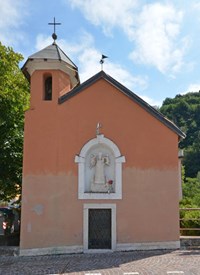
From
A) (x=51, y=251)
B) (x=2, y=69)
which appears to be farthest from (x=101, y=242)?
(x=2, y=69)

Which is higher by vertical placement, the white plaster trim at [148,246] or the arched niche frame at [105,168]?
the arched niche frame at [105,168]

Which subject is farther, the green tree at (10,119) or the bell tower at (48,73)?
the green tree at (10,119)

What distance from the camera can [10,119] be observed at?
16.2 meters

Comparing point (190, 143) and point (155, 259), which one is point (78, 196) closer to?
point (155, 259)

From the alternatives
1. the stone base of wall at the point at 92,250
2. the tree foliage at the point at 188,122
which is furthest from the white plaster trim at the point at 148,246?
the tree foliage at the point at 188,122

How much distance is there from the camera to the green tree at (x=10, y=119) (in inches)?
623

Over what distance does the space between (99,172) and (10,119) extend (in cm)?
516

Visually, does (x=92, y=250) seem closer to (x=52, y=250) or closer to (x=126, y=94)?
(x=52, y=250)

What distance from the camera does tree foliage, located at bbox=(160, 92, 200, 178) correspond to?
2141 inches

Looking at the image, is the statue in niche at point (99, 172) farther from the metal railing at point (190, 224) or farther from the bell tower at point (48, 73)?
the metal railing at point (190, 224)

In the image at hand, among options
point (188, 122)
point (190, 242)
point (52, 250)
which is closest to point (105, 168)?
point (52, 250)

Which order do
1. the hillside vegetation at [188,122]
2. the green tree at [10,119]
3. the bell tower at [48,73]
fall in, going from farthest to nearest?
the hillside vegetation at [188,122]
the green tree at [10,119]
the bell tower at [48,73]

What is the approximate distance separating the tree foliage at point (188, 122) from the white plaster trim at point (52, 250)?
42547 mm

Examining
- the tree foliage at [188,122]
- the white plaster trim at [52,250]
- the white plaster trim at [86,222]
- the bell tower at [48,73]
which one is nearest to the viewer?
the white plaster trim at [52,250]
